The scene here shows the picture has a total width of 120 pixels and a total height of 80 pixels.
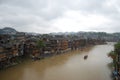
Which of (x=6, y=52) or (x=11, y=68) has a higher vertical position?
(x=6, y=52)

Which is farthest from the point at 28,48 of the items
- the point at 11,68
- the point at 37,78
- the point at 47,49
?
the point at 37,78

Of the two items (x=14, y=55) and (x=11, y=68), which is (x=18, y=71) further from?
(x=14, y=55)

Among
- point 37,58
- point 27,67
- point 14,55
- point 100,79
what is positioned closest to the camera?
point 100,79

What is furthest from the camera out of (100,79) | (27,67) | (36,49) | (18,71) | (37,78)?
(36,49)

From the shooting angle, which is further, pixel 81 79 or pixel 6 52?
pixel 6 52

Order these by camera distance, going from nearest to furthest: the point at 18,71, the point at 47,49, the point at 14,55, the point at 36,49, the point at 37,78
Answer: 1. the point at 37,78
2. the point at 18,71
3. the point at 14,55
4. the point at 36,49
5. the point at 47,49

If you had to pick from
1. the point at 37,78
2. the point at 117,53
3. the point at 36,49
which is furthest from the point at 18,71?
the point at 117,53

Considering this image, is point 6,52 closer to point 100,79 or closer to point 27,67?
point 27,67

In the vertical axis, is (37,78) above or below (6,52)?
below

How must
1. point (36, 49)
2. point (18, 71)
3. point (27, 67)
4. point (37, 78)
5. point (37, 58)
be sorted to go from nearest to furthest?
A: point (37, 78), point (18, 71), point (27, 67), point (37, 58), point (36, 49)
